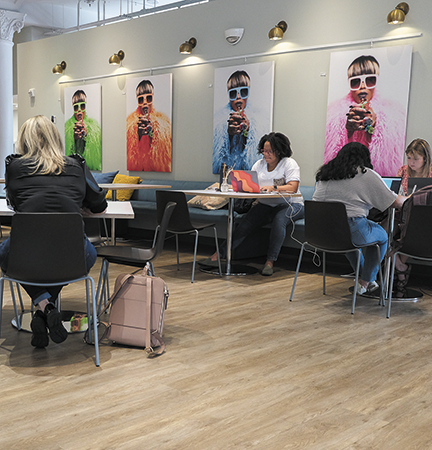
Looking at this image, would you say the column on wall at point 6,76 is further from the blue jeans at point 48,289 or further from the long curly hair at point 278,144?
the blue jeans at point 48,289

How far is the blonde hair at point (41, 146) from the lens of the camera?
281 cm

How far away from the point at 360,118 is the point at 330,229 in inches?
94.1

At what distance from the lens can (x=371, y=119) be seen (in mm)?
5750

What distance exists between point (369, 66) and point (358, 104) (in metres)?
0.41

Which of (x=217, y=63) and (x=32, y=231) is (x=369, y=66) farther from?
(x=32, y=231)

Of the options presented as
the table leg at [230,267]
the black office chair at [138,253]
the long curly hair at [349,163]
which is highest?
the long curly hair at [349,163]

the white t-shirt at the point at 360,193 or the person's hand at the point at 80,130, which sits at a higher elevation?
the person's hand at the point at 80,130

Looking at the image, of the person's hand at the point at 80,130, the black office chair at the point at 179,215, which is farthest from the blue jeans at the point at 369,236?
the person's hand at the point at 80,130

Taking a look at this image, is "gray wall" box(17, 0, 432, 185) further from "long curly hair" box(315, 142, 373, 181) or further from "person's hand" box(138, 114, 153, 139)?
"long curly hair" box(315, 142, 373, 181)

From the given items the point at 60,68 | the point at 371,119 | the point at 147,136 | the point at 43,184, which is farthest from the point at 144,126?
the point at 43,184

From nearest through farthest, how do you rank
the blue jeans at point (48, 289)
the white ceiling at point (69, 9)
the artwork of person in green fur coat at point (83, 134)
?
the blue jeans at point (48, 289) < the artwork of person in green fur coat at point (83, 134) < the white ceiling at point (69, 9)

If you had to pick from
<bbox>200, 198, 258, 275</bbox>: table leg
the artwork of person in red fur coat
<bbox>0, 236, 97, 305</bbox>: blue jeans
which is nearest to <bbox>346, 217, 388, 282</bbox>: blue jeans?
<bbox>200, 198, 258, 275</bbox>: table leg

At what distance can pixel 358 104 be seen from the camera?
230 inches

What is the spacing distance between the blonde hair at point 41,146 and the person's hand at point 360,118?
3.89 metres
